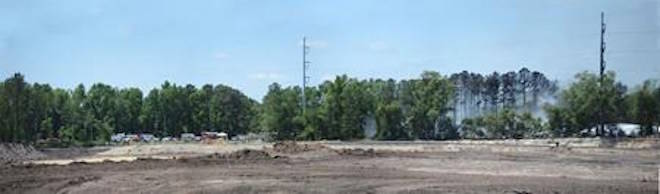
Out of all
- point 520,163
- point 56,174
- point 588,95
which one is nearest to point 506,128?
point 588,95

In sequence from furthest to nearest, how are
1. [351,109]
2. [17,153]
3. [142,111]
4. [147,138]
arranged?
1. [142,111]
2. [147,138]
3. [351,109]
4. [17,153]

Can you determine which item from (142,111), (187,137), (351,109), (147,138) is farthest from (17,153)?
(142,111)

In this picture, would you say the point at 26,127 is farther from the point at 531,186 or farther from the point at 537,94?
the point at 531,186

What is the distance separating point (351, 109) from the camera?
98.7 metres

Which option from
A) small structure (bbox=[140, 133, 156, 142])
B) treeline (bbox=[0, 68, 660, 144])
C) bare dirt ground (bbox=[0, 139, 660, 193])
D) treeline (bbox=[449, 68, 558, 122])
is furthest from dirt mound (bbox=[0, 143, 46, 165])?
treeline (bbox=[449, 68, 558, 122])

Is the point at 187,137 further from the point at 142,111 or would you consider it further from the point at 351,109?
the point at 351,109

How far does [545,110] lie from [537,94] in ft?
116

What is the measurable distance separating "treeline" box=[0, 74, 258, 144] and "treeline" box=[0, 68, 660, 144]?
188 millimetres

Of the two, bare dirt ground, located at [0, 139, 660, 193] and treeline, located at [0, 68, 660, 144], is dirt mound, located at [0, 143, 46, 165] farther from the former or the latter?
treeline, located at [0, 68, 660, 144]

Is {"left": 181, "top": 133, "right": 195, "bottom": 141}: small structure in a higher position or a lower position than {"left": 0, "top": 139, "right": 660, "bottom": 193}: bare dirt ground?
higher

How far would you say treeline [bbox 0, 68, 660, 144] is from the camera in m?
82.3

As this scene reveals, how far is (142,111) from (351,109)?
172 feet

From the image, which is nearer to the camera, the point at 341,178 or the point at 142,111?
the point at 341,178

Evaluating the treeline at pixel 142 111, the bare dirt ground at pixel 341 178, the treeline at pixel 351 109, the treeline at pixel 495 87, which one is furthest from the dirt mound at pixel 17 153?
the treeline at pixel 495 87
